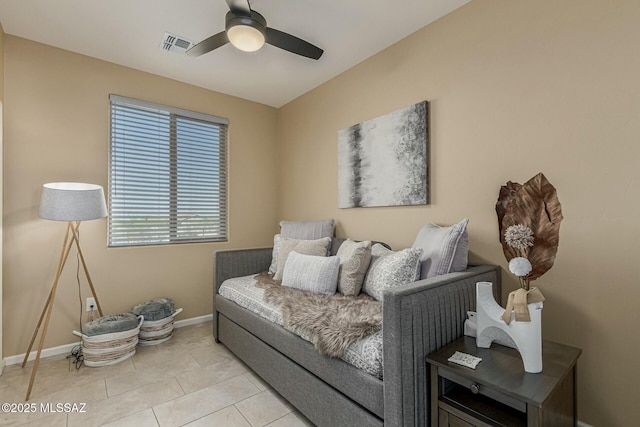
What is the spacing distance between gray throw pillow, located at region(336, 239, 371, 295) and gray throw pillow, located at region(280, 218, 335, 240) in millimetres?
722

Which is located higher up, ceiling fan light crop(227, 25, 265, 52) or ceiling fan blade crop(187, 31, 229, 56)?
ceiling fan blade crop(187, 31, 229, 56)

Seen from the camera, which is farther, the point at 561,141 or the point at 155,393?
the point at 155,393

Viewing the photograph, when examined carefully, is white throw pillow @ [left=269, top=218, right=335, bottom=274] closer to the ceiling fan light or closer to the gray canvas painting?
the gray canvas painting

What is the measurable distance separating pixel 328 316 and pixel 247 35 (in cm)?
174

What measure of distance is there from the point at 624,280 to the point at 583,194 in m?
0.45

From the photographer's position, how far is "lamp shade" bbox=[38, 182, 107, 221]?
217 cm

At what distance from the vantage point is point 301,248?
8.72 ft

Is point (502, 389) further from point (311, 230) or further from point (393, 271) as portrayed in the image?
point (311, 230)

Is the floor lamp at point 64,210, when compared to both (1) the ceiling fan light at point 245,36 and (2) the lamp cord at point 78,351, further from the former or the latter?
(1) the ceiling fan light at point 245,36

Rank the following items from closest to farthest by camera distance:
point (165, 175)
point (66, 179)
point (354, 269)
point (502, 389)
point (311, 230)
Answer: point (502, 389)
point (354, 269)
point (66, 179)
point (311, 230)
point (165, 175)

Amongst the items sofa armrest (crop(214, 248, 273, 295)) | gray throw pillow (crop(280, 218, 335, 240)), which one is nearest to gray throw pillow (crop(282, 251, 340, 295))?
gray throw pillow (crop(280, 218, 335, 240))

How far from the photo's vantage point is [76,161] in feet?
8.64

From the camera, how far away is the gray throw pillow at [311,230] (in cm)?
294

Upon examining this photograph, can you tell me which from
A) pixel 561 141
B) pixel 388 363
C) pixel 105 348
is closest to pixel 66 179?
pixel 105 348
